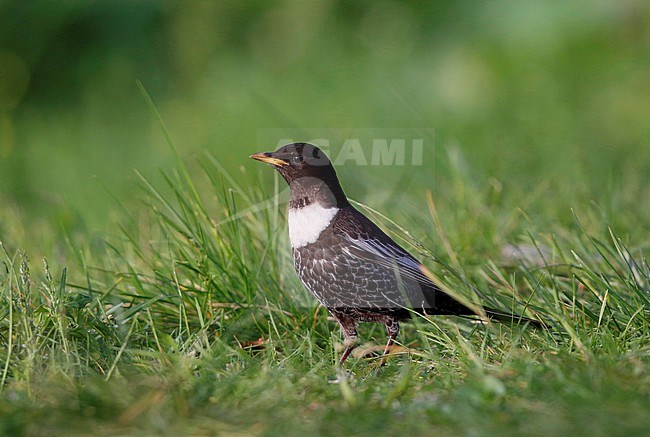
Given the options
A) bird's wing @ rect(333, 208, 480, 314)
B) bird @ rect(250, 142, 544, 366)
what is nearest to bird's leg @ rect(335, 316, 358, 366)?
bird @ rect(250, 142, 544, 366)

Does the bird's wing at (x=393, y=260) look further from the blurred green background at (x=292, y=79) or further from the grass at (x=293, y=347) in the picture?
the blurred green background at (x=292, y=79)

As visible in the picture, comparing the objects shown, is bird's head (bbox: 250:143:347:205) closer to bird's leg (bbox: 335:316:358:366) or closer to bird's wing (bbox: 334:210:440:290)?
bird's wing (bbox: 334:210:440:290)

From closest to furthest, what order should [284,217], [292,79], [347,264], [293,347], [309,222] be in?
1. [347,264]
2. [309,222]
3. [293,347]
4. [284,217]
5. [292,79]

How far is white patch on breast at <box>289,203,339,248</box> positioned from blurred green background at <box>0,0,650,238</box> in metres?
3.16

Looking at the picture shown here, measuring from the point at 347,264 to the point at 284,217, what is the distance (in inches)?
40.4

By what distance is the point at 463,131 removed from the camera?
763 centimetres

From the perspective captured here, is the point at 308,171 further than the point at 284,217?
No

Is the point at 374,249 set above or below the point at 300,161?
below

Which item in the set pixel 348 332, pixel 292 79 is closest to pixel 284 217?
pixel 348 332

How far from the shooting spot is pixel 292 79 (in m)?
8.81

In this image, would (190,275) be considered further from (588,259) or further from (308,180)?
(588,259)

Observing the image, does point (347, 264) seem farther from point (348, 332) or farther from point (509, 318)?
point (509, 318)

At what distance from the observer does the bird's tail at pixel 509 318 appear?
3416mm

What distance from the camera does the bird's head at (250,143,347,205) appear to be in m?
3.61
